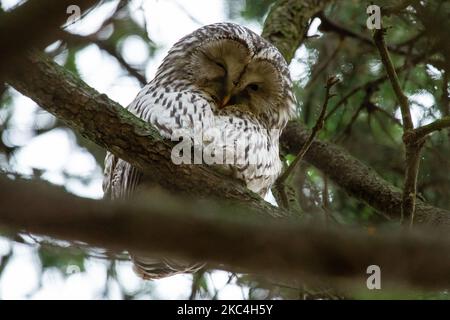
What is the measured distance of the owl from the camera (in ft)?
10.7

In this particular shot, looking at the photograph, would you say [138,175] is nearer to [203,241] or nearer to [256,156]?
[256,156]

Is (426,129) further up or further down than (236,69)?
further down

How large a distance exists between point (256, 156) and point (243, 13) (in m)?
1.96

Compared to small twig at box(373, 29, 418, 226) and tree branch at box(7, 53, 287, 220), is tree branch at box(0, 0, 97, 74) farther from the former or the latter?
small twig at box(373, 29, 418, 226)

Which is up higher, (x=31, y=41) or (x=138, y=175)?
(x=138, y=175)

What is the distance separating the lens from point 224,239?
874 mm

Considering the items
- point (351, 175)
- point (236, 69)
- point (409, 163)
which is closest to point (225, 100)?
point (236, 69)

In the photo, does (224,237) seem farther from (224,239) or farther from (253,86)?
(253,86)

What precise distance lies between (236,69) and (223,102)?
0.68ft

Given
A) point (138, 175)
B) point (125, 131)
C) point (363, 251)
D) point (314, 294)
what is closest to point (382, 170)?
point (314, 294)

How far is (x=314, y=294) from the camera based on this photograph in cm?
386

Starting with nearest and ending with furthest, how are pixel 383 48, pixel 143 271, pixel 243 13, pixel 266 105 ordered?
pixel 383 48 < pixel 143 271 < pixel 266 105 < pixel 243 13

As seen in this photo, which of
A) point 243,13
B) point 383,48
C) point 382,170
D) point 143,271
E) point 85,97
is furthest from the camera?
point 243,13

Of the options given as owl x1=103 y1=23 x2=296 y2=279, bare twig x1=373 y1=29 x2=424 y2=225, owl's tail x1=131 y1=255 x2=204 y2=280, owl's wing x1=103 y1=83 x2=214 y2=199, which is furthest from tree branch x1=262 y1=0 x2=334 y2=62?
owl's tail x1=131 y1=255 x2=204 y2=280
